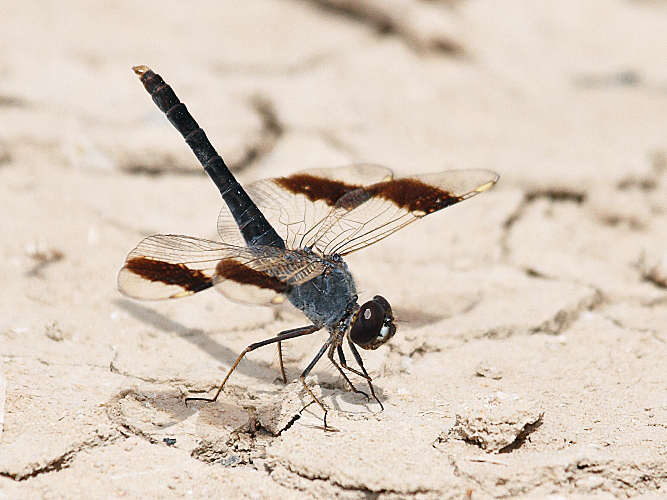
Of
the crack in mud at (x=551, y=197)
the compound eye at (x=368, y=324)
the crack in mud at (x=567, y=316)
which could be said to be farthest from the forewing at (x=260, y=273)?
the crack in mud at (x=551, y=197)

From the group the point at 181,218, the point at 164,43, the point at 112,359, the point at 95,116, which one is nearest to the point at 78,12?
the point at 164,43

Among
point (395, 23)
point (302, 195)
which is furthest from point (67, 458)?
point (395, 23)

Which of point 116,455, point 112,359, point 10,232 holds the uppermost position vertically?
point 10,232

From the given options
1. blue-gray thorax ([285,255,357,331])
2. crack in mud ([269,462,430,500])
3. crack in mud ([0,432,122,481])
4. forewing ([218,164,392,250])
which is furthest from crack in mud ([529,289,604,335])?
crack in mud ([0,432,122,481])

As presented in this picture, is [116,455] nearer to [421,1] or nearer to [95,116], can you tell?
[95,116]

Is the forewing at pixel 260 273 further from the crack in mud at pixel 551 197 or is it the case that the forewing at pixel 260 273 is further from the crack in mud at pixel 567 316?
the crack in mud at pixel 551 197

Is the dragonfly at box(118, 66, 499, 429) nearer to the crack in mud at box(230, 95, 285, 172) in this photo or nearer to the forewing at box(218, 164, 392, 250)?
the forewing at box(218, 164, 392, 250)

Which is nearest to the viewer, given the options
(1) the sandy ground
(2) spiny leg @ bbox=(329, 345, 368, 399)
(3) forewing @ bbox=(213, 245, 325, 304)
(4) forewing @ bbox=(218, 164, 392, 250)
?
(1) the sandy ground
